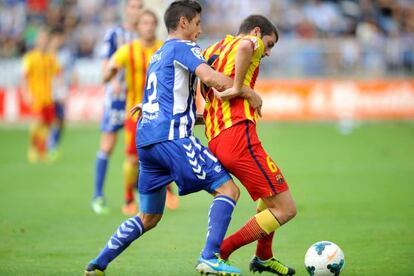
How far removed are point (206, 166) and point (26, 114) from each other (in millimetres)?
21040

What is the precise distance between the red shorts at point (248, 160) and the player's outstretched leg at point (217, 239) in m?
0.17

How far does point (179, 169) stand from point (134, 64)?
4.87 m

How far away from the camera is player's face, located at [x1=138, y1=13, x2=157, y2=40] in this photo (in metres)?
11.3

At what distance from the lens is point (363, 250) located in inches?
348

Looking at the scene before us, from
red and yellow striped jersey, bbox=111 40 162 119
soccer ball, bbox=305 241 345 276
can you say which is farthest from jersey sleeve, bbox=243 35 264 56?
red and yellow striped jersey, bbox=111 40 162 119

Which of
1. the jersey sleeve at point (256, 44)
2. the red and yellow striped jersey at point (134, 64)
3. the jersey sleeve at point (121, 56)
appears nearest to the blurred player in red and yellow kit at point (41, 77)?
the red and yellow striped jersey at point (134, 64)

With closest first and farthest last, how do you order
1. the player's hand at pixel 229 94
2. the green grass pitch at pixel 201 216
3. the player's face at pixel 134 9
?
the player's hand at pixel 229 94 < the green grass pitch at pixel 201 216 < the player's face at pixel 134 9

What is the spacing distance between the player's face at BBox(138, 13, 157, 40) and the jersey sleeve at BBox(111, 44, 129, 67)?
0.26m

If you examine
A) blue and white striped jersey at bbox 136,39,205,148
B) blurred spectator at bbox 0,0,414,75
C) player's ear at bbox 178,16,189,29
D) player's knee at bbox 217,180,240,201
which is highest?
blurred spectator at bbox 0,0,414,75

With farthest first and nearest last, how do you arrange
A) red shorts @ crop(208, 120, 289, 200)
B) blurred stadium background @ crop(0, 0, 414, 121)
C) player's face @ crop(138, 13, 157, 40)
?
blurred stadium background @ crop(0, 0, 414, 121) < player's face @ crop(138, 13, 157, 40) < red shorts @ crop(208, 120, 289, 200)

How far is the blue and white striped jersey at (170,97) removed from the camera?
23.3 ft

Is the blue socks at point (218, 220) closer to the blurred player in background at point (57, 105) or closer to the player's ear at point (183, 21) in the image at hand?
the player's ear at point (183, 21)

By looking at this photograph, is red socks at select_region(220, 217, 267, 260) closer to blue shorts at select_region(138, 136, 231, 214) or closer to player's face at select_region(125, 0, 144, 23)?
blue shorts at select_region(138, 136, 231, 214)

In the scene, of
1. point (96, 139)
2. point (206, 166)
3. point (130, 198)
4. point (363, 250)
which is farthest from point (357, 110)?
point (206, 166)
